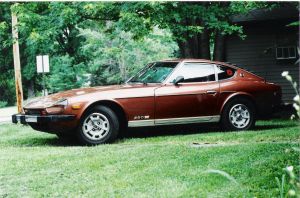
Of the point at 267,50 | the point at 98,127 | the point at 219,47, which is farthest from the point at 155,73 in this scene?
the point at 267,50

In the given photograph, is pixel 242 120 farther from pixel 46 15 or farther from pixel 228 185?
→ pixel 46 15

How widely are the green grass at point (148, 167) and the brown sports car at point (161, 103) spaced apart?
1.31 feet

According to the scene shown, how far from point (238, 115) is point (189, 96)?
45.7 inches

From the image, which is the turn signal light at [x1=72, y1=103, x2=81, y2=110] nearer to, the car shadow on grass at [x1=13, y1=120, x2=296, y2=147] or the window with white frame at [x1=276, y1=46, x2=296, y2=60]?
the car shadow on grass at [x1=13, y1=120, x2=296, y2=147]

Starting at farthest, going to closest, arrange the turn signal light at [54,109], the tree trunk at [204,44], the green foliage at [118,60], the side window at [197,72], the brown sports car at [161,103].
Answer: the green foliage at [118,60]
the tree trunk at [204,44]
the side window at [197,72]
the brown sports car at [161,103]
the turn signal light at [54,109]

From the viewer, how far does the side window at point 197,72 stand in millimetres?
9258

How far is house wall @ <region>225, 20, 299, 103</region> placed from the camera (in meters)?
17.3

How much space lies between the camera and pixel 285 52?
17.6 m

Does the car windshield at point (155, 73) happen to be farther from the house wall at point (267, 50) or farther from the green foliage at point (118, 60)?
the green foliage at point (118, 60)

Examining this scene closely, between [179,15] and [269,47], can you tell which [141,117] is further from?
[269,47]

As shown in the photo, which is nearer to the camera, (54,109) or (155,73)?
(54,109)

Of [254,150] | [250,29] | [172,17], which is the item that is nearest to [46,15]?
[172,17]

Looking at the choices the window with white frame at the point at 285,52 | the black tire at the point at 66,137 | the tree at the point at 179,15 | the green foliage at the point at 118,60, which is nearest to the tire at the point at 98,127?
the black tire at the point at 66,137

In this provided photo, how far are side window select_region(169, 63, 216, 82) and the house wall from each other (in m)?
8.07
